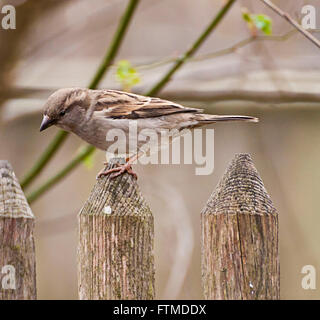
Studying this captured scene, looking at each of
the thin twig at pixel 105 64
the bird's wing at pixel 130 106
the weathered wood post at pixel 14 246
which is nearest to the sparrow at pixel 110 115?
the bird's wing at pixel 130 106

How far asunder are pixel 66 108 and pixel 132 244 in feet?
3.90

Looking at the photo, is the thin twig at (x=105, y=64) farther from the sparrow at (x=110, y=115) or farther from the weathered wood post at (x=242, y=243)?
the weathered wood post at (x=242, y=243)

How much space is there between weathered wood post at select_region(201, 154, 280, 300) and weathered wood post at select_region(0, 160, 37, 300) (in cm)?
59

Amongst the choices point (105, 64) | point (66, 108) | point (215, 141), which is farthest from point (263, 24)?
point (215, 141)

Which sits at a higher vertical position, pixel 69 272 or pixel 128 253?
pixel 69 272

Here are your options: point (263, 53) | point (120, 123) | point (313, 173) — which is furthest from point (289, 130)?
point (120, 123)

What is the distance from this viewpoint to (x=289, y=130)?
5.51 m

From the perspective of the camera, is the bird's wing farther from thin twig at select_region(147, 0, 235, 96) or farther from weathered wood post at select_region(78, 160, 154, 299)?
weathered wood post at select_region(78, 160, 154, 299)

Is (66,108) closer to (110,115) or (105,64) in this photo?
(110,115)

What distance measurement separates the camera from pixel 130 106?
3393 millimetres

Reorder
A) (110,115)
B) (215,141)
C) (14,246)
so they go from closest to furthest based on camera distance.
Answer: (14,246), (110,115), (215,141)
